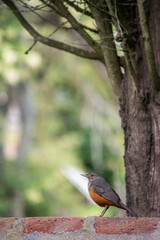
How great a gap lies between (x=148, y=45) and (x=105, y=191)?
0.93 metres

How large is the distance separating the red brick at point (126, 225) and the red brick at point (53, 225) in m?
0.11

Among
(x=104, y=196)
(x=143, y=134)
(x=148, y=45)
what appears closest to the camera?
(x=148, y=45)

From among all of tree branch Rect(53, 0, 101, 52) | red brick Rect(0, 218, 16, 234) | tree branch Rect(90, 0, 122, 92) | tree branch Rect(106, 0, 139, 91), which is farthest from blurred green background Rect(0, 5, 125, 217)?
red brick Rect(0, 218, 16, 234)

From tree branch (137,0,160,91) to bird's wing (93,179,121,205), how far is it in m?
0.71

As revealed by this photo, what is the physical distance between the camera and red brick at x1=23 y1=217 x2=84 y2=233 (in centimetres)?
282

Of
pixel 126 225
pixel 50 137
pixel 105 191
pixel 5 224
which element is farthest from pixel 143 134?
pixel 50 137

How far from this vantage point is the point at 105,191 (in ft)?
11.2

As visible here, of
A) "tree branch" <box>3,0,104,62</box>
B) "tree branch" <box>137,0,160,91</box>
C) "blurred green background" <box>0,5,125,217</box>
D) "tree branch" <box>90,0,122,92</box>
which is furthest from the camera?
"blurred green background" <box>0,5,125,217</box>

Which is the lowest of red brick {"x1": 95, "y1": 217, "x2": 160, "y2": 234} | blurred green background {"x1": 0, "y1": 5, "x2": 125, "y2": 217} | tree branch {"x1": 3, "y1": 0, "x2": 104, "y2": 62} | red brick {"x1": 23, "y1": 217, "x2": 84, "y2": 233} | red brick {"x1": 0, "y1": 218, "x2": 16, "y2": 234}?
blurred green background {"x1": 0, "y1": 5, "x2": 125, "y2": 217}

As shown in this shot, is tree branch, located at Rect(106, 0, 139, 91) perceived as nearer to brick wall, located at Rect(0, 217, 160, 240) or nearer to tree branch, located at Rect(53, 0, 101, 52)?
tree branch, located at Rect(53, 0, 101, 52)

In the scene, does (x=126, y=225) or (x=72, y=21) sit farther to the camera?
(x=72, y=21)

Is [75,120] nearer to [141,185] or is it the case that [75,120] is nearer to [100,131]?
[100,131]

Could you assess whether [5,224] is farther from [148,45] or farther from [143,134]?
[148,45]

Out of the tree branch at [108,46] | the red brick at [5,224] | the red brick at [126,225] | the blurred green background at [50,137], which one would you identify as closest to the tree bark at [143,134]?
Answer: the tree branch at [108,46]
